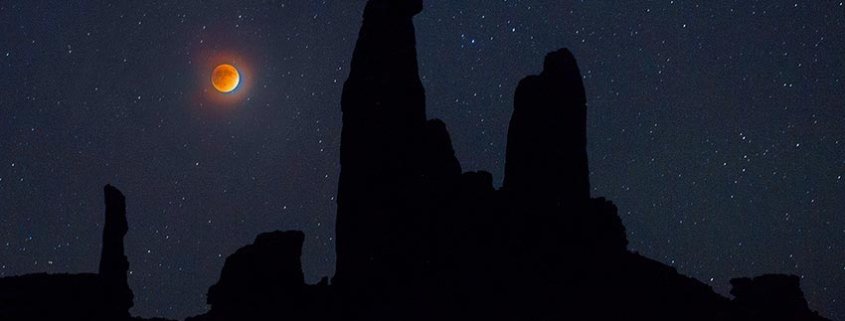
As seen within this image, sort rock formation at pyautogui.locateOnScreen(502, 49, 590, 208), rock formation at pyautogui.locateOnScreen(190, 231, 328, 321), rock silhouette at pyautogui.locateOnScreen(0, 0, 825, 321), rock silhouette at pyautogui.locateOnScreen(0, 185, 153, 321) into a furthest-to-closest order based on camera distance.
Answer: rock formation at pyautogui.locateOnScreen(502, 49, 590, 208) < rock silhouette at pyautogui.locateOnScreen(0, 185, 153, 321) < rock formation at pyautogui.locateOnScreen(190, 231, 328, 321) < rock silhouette at pyautogui.locateOnScreen(0, 0, 825, 321)

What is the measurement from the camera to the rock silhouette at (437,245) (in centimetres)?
3494

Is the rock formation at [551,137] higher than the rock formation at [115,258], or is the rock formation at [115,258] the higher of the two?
the rock formation at [551,137]

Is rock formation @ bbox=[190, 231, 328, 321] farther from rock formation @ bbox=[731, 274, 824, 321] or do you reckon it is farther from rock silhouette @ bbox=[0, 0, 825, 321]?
rock formation @ bbox=[731, 274, 824, 321]

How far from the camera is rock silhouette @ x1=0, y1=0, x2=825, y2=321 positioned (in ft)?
115

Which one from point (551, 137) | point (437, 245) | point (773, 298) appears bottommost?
point (773, 298)

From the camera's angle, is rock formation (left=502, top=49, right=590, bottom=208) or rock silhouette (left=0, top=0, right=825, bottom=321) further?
rock formation (left=502, top=49, right=590, bottom=208)

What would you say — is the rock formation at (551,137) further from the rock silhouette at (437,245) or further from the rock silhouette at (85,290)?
the rock silhouette at (85,290)

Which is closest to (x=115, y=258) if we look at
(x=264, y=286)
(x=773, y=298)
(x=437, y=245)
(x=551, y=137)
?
(x=264, y=286)

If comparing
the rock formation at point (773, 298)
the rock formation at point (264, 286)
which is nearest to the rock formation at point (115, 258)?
the rock formation at point (264, 286)

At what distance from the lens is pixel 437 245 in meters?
40.7

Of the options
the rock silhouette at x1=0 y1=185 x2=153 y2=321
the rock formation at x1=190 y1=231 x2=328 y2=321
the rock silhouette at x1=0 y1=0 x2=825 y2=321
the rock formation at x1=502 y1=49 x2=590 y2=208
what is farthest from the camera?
the rock formation at x1=502 y1=49 x2=590 y2=208

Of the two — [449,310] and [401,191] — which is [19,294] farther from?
[449,310]

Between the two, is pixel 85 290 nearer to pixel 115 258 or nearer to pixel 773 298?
pixel 115 258

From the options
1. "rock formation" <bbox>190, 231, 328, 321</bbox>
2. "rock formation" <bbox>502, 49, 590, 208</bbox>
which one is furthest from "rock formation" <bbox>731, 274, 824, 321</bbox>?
"rock formation" <bbox>190, 231, 328, 321</bbox>
